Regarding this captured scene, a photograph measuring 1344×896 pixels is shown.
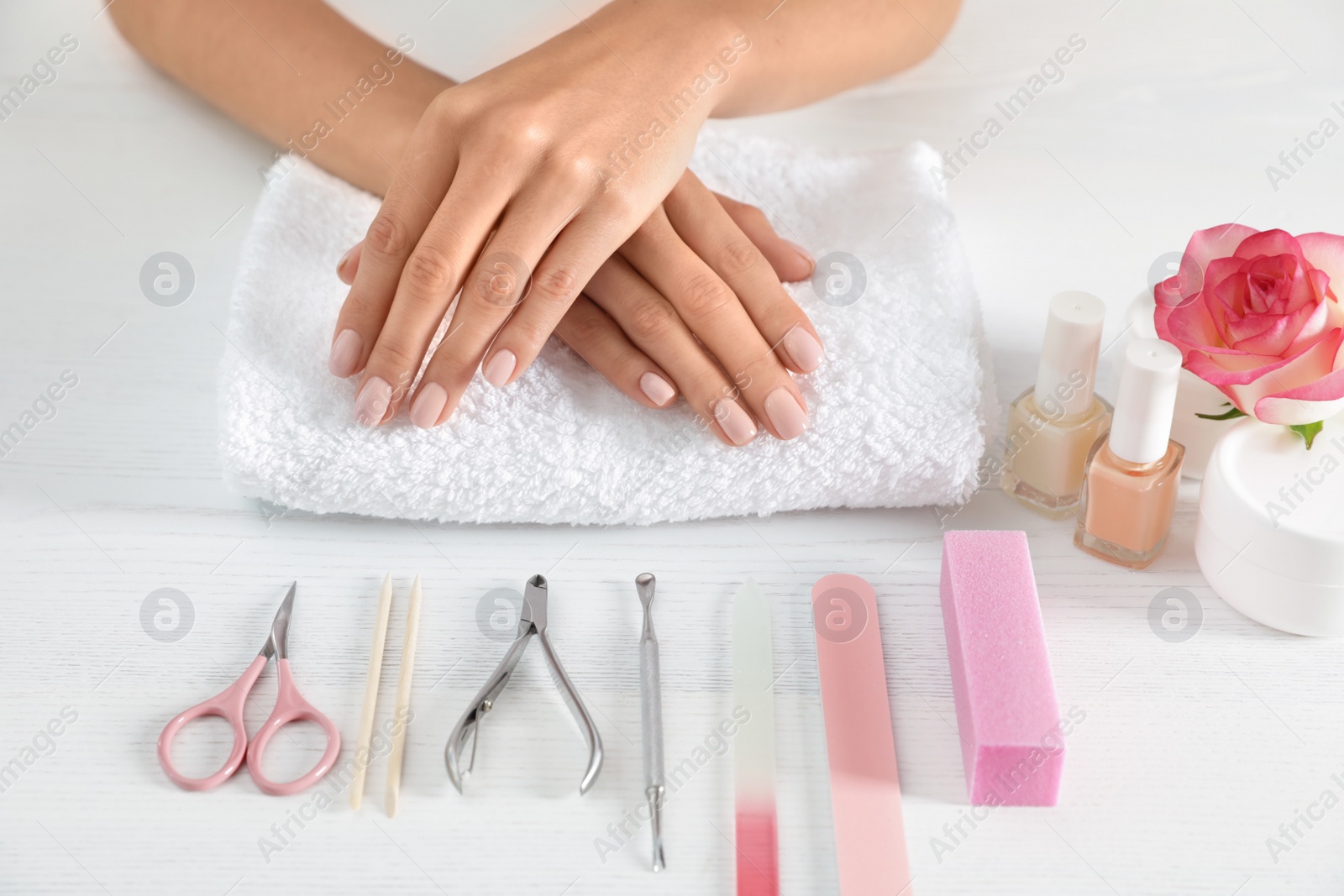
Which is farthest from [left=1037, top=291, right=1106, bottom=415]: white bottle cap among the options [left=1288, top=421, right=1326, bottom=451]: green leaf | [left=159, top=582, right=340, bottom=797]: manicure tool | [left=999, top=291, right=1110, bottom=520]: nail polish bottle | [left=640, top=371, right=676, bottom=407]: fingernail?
[left=159, top=582, right=340, bottom=797]: manicure tool

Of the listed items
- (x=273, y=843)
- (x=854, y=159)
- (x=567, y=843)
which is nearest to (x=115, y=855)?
(x=273, y=843)

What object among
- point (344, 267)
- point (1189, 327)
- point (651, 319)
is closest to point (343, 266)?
point (344, 267)

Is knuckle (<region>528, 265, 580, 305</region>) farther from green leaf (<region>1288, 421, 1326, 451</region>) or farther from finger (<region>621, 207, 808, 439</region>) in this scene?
green leaf (<region>1288, 421, 1326, 451</region>)

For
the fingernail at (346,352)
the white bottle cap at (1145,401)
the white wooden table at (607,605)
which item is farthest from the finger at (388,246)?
the white bottle cap at (1145,401)

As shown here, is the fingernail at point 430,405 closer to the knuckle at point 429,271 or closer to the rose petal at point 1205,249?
the knuckle at point 429,271

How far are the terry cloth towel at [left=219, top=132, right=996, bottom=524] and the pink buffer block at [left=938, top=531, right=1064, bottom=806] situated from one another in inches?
3.1

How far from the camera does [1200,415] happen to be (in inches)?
26.5

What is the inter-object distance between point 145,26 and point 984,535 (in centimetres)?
85

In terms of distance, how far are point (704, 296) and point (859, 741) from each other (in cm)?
30

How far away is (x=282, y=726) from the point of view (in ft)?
1.98

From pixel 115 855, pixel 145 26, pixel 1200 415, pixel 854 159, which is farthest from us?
pixel 145 26

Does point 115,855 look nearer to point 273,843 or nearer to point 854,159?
point 273,843

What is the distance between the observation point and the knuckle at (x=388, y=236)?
28.0 inches

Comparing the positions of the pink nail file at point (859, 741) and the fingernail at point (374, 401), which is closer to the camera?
the pink nail file at point (859, 741)
